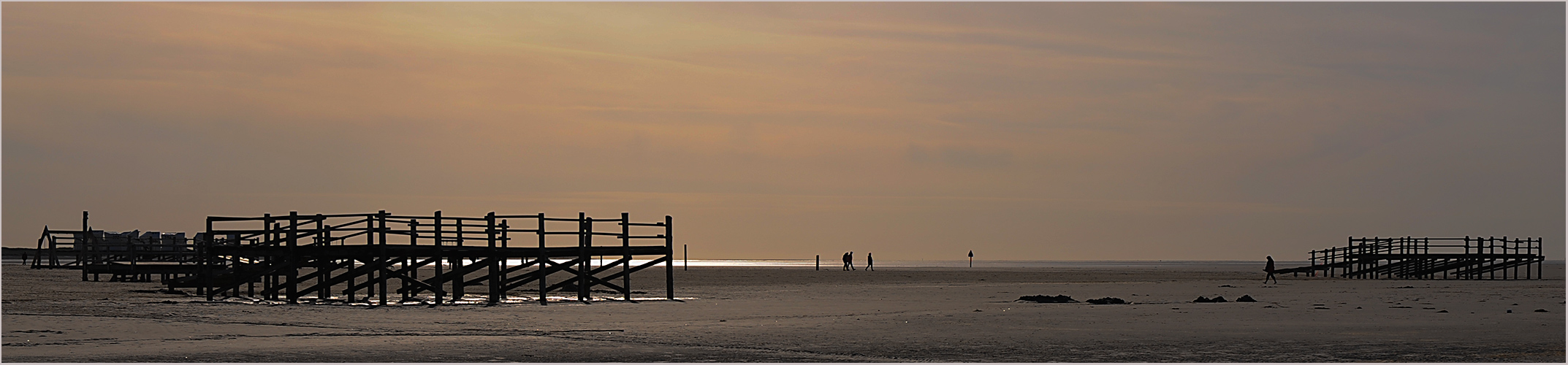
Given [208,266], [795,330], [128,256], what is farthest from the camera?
[128,256]

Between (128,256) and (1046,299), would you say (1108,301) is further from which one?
(128,256)

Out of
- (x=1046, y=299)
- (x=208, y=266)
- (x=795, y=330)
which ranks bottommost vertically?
(x=1046, y=299)

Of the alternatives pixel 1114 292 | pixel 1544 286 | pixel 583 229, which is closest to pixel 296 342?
pixel 583 229

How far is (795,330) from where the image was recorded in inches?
896

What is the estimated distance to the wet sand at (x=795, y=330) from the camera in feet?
58.5

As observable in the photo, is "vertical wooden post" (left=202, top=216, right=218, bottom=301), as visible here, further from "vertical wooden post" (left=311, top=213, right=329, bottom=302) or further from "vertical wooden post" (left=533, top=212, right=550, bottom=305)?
"vertical wooden post" (left=533, top=212, right=550, bottom=305)

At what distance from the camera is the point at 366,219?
1310 inches

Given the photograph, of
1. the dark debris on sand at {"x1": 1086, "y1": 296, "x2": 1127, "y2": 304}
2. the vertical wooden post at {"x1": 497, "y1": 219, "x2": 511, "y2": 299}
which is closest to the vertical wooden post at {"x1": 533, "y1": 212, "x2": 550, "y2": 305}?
the vertical wooden post at {"x1": 497, "y1": 219, "x2": 511, "y2": 299}

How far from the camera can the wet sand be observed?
1783 centimetres

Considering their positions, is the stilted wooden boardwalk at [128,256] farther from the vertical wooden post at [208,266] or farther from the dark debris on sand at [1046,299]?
the dark debris on sand at [1046,299]

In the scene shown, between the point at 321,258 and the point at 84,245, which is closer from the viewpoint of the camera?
the point at 321,258

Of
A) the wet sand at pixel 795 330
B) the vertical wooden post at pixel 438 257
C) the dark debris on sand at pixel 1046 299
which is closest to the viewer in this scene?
the wet sand at pixel 795 330

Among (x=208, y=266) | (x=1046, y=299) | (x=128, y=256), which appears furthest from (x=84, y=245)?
(x=1046, y=299)

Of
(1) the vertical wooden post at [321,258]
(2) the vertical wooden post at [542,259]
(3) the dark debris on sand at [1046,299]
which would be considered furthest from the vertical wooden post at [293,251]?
(3) the dark debris on sand at [1046,299]
